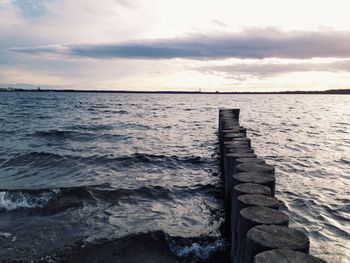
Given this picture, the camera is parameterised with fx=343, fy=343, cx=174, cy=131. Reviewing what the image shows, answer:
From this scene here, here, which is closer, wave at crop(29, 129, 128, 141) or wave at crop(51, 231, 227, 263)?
wave at crop(51, 231, 227, 263)

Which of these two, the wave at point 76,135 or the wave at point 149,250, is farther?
the wave at point 76,135

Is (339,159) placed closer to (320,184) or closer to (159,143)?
(320,184)

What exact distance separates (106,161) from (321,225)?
8082 mm

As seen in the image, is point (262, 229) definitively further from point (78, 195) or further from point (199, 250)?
point (78, 195)

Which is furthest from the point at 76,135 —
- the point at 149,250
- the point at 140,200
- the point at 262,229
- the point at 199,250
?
the point at 262,229

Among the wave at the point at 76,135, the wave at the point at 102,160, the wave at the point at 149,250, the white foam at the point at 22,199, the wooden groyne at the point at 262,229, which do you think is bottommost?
the wave at the point at 76,135

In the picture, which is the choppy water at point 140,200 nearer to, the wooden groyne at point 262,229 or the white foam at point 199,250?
the white foam at point 199,250

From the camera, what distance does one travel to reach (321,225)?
671 centimetres

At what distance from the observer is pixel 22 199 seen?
26.1 ft

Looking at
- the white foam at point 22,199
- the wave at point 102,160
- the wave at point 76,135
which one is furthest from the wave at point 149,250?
the wave at point 76,135

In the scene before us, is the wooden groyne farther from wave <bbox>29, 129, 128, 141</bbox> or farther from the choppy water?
wave <bbox>29, 129, 128, 141</bbox>

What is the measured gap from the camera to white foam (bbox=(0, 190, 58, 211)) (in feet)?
24.9

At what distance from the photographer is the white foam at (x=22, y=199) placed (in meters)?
7.59

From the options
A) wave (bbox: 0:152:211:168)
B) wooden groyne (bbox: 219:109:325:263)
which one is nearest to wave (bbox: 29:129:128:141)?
wave (bbox: 0:152:211:168)
